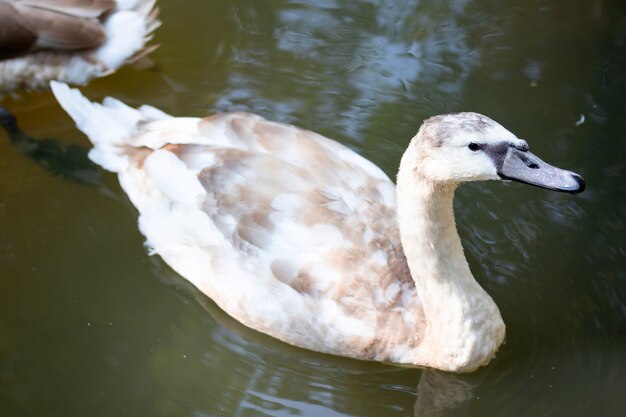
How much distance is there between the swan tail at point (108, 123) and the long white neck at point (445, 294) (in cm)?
191

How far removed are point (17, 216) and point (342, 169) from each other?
78.0 inches

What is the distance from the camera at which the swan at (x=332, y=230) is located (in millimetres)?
4273

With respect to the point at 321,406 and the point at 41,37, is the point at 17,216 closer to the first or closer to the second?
the point at 41,37

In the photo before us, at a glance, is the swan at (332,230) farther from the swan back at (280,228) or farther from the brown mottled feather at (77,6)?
the brown mottled feather at (77,6)

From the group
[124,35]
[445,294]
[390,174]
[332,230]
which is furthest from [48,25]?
[445,294]

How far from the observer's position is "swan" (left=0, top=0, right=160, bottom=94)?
6387mm

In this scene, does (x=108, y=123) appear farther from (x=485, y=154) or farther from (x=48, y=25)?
(x=485, y=154)

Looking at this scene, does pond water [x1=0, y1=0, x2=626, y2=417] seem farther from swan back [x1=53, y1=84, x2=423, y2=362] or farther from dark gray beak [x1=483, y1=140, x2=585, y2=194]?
dark gray beak [x1=483, y1=140, x2=585, y2=194]

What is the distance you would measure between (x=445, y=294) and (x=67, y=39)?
325 centimetres

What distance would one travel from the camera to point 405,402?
476cm

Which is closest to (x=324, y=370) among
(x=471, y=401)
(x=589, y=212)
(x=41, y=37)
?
(x=471, y=401)

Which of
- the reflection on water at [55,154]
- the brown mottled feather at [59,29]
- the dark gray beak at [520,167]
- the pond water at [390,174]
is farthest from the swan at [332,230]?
the brown mottled feather at [59,29]

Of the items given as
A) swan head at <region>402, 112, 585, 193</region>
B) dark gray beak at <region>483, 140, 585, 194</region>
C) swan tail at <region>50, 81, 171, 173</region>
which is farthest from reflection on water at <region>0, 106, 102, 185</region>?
dark gray beak at <region>483, 140, 585, 194</region>

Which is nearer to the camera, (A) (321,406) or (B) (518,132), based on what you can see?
(A) (321,406)
